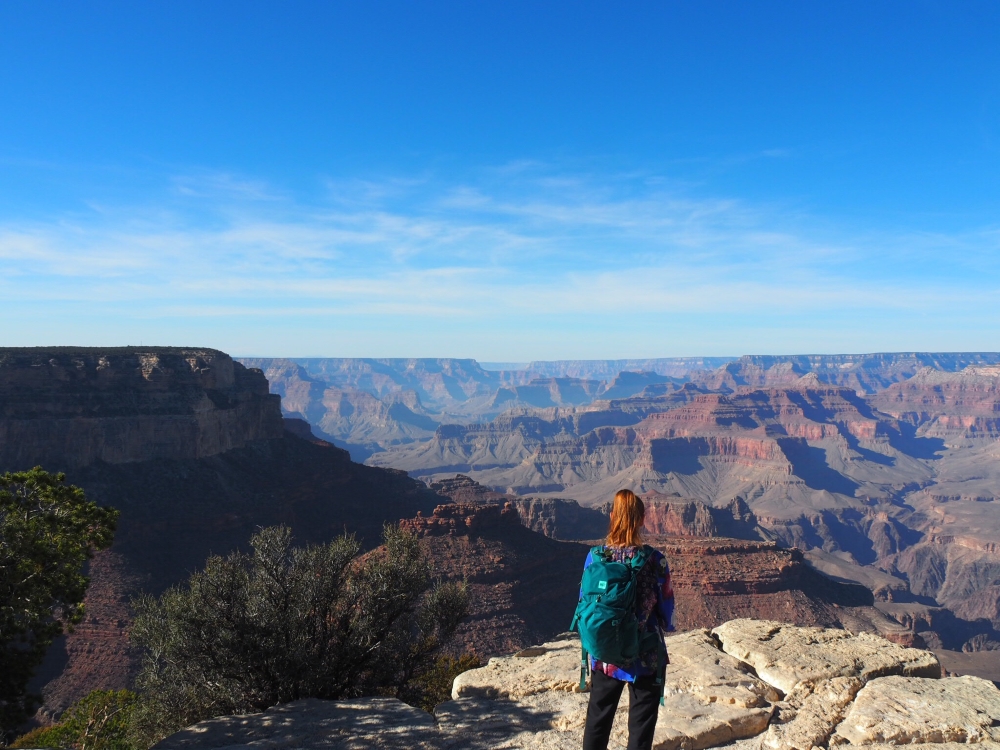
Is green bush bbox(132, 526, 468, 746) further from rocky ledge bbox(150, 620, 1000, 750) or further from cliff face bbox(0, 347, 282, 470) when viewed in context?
cliff face bbox(0, 347, 282, 470)

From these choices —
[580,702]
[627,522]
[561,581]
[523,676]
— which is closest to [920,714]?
[580,702]

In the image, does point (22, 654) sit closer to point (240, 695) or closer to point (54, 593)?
point (54, 593)

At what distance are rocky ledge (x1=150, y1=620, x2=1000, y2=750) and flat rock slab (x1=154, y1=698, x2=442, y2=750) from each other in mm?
21

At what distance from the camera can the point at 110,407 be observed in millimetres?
52406

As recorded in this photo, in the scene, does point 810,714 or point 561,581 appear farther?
point 561,581

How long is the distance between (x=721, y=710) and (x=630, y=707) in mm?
3247

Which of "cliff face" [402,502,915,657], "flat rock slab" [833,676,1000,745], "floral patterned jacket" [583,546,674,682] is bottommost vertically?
"cliff face" [402,502,915,657]

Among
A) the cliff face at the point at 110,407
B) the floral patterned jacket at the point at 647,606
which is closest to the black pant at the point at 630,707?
the floral patterned jacket at the point at 647,606

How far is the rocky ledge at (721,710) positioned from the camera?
27.5ft

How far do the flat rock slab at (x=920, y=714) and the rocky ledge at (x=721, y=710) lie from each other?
0.6 inches

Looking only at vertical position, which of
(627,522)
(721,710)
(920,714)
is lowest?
(721,710)

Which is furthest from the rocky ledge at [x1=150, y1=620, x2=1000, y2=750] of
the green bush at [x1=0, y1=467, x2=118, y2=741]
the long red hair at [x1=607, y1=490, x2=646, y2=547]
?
the green bush at [x1=0, y1=467, x2=118, y2=741]

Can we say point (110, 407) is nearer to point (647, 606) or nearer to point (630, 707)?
point (630, 707)

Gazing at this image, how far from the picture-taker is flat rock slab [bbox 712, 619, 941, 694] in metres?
10.1
